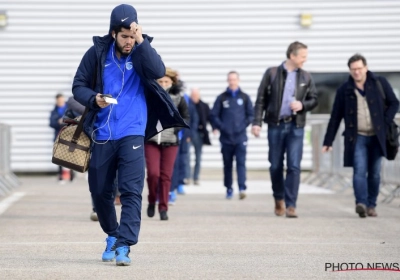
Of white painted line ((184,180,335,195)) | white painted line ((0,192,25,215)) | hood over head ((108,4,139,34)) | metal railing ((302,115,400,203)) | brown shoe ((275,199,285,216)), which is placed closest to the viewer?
hood over head ((108,4,139,34))

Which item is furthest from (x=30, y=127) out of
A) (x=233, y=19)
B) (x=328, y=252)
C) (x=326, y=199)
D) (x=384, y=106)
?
(x=328, y=252)

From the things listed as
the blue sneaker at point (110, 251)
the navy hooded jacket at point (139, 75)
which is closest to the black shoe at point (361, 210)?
the navy hooded jacket at point (139, 75)

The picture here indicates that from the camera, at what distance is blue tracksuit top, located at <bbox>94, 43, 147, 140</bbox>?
346 inches

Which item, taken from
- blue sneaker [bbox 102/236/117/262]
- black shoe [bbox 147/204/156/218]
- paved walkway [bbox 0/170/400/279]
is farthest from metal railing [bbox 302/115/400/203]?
blue sneaker [bbox 102/236/117/262]

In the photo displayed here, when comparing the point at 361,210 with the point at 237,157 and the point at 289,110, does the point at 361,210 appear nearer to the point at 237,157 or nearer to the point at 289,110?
the point at 289,110

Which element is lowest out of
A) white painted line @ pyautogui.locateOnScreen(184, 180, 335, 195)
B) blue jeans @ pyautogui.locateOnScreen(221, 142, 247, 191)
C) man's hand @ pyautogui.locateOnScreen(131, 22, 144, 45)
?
white painted line @ pyautogui.locateOnScreen(184, 180, 335, 195)

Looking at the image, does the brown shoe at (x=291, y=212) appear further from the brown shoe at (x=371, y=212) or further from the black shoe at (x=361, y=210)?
the brown shoe at (x=371, y=212)

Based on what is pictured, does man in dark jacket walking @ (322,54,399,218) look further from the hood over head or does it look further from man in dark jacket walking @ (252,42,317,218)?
the hood over head

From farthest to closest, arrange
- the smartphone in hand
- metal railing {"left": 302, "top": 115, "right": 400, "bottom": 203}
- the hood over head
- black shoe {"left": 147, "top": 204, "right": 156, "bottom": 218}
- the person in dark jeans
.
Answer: the person in dark jeans
metal railing {"left": 302, "top": 115, "right": 400, "bottom": 203}
black shoe {"left": 147, "top": 204, "right": 156, "bottom": 218}
the hood over head
the smartphone in hand

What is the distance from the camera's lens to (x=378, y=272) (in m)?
8.43

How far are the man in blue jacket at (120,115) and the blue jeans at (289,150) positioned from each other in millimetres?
4967

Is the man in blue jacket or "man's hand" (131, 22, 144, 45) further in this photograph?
the man in blue jacket

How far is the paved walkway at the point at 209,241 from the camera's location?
27.8 ft

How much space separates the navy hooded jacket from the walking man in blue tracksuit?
351 inches
